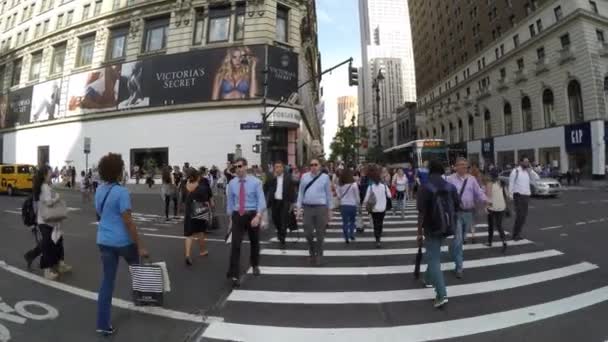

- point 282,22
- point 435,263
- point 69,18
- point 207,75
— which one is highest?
point 69,18

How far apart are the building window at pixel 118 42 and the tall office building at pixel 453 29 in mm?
40460

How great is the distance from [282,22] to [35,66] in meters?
28.6

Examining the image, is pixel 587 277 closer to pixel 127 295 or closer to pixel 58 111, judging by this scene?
pixel 127 295

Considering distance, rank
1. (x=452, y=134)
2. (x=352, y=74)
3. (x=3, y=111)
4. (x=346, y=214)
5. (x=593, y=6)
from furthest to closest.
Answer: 1. (x=452, y=134)
2. (x=3, y=111)
3. (x=593, y=6)
4. (x=352, y=74)
5. (x=346, y=214)

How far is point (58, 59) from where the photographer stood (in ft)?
120

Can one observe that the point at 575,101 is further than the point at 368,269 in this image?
Yes

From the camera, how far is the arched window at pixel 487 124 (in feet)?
163

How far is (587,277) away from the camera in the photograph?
232 inches

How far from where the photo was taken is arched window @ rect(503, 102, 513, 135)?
44.7m

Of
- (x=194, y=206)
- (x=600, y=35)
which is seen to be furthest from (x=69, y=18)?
(x=600, y=35)

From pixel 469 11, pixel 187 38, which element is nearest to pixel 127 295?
pixel 187 38

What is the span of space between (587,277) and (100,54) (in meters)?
36.3

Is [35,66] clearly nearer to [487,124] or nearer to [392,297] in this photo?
[392,297]

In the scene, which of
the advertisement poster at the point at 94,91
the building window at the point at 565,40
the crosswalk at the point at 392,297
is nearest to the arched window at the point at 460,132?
the building window at the point at 565,40
